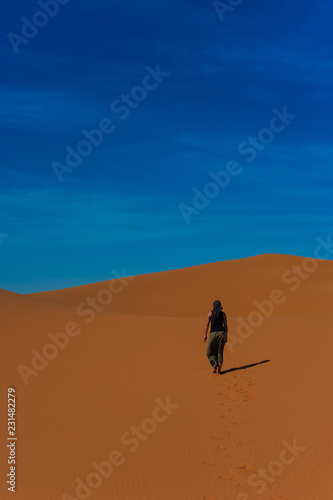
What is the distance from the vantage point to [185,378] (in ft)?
36.8

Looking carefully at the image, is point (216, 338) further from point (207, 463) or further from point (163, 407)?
point (207, 463)

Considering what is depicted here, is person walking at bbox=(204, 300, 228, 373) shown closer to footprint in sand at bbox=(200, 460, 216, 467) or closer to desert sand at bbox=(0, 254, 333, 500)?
desert sand at bbox=(0, 254, 333, 500)

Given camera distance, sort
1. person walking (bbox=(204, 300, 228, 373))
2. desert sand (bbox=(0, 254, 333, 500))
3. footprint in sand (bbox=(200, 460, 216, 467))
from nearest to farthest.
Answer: desert sand (bbox=(0, 254, 333, 500))
footprint in sand (bbox=(200, 460, 216, 467))
person walking (bbox=(204, 300, 228, 373))

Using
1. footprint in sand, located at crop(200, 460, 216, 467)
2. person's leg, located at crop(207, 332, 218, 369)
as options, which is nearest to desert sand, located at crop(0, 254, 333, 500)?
footprint in sand, located at crop(200, 460, 216, 467)

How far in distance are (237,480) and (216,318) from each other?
576 centimetres

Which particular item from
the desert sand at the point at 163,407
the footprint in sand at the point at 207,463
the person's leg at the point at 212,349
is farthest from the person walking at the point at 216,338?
the footprint in sand at the point at 207,463

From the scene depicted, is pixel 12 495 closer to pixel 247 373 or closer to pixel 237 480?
pixel 237 480

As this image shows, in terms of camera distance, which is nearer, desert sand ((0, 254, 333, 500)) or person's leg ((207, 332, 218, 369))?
desert sand ((0, 254, 333, 500))

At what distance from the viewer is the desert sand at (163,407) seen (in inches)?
247

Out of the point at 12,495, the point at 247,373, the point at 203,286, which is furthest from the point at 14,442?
the point at 203,286

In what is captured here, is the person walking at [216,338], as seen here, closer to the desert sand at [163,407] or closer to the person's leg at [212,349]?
the person's leg at [212,349]

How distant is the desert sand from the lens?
247 inches

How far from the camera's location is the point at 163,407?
926cm

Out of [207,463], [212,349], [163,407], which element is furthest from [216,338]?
[207,463]
